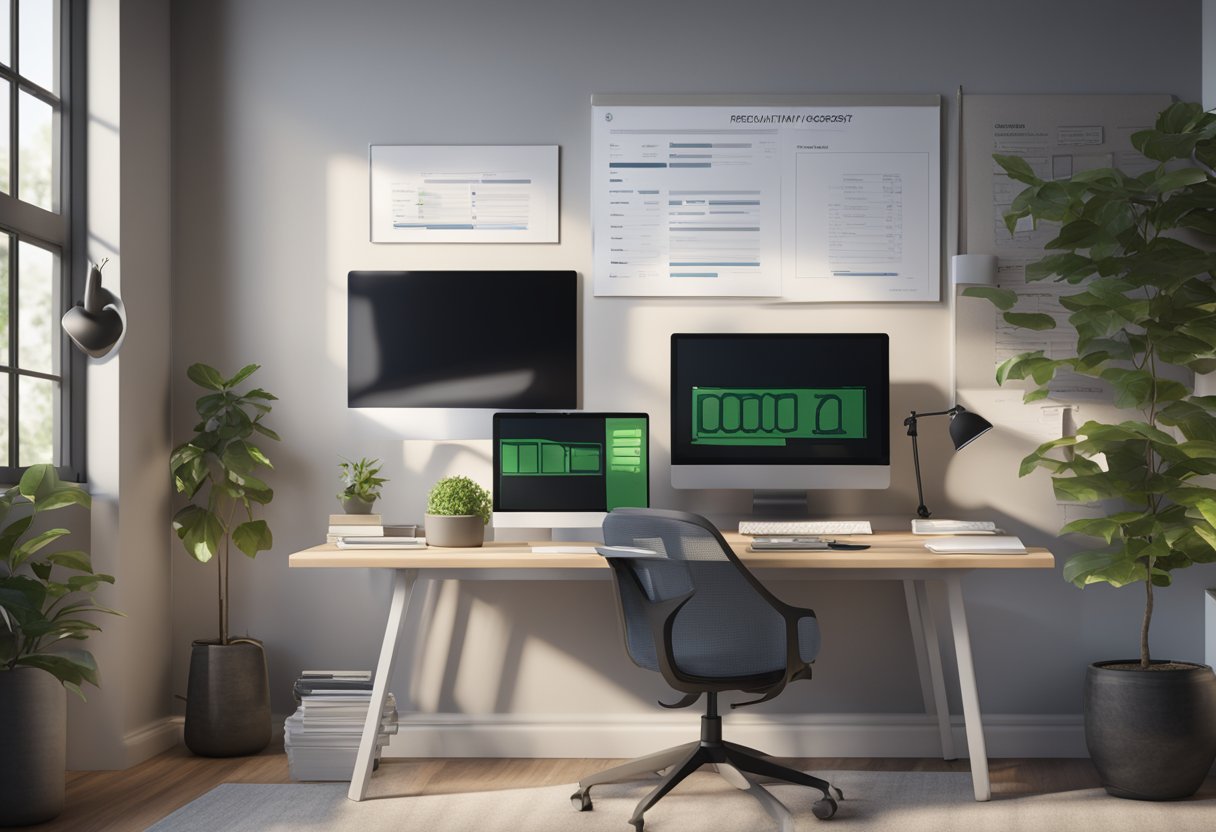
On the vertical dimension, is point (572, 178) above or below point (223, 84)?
below

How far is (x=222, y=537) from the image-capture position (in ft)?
12.4

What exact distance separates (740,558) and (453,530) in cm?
86

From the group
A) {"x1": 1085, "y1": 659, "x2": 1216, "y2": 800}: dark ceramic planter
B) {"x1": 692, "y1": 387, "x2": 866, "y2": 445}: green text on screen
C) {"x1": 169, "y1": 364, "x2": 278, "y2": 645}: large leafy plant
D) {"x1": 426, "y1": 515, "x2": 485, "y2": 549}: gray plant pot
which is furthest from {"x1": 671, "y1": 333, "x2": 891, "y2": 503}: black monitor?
{"x1": 169, "y1": 364, "x2": 278, "y2": 645}: large leafy plant

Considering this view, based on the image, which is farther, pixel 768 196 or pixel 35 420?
pixel 768 196

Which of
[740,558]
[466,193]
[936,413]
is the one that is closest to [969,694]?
[740,558]

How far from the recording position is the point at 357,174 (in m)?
3.87

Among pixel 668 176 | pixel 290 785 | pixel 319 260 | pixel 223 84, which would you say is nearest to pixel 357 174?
pixel 319 260

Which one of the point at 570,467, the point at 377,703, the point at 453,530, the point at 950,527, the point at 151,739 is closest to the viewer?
the point at 377,703

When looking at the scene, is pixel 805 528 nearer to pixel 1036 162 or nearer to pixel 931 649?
pixel 931 649

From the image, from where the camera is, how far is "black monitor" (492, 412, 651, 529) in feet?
11.6

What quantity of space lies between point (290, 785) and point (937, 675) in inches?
79.7

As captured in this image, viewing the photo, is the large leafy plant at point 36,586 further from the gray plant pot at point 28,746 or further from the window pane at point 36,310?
the window pane at point 36,310

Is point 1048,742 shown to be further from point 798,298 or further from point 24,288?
point 24,288

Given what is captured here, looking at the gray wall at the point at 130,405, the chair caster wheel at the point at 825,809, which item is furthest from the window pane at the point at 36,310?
the chair caster wheel at the point at 825,809
